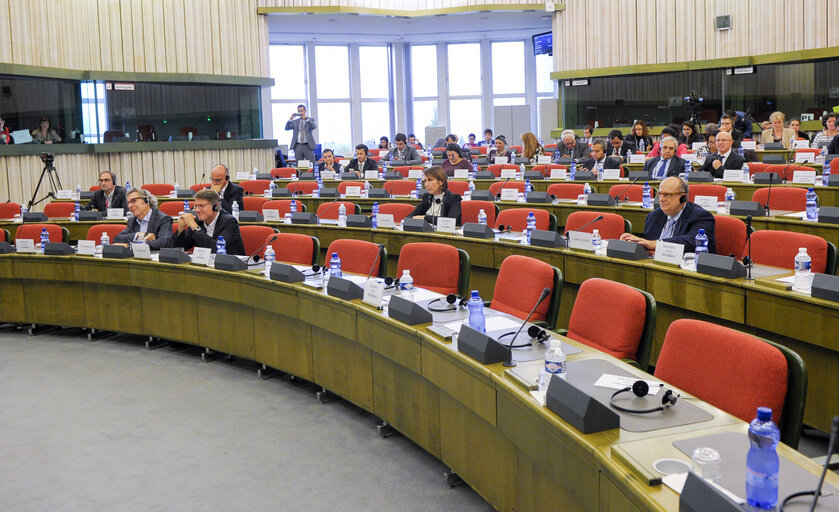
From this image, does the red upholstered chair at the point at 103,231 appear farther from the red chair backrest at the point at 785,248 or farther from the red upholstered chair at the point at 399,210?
the red chair backrest at the point at 785,248

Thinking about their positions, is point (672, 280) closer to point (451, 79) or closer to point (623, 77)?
point (623, 77)

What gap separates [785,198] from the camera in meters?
6.60

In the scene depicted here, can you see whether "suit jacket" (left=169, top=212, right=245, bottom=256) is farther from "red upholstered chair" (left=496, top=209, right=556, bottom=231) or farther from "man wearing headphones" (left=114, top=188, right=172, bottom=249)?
"red upholstered chair" (left=496, top=209, right=556, bottom=231)

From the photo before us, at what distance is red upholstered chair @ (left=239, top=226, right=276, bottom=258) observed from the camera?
6430 millimetres

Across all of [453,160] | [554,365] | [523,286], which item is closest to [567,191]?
[453,160]

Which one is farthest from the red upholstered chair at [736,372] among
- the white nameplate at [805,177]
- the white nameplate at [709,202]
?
the white nameplate at [805,177]

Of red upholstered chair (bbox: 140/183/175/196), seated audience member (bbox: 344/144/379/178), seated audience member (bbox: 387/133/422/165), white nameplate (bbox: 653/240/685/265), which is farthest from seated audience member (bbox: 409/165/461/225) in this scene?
seated audience member (bbox: 387/133/422/165)

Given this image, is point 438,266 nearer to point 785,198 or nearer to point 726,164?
point 785,198

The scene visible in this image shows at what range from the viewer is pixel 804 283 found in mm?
3814

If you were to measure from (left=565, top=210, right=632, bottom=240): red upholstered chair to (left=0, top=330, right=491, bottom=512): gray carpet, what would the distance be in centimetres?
224

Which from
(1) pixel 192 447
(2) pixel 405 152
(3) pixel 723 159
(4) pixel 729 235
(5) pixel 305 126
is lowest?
(1) pixel 192 447

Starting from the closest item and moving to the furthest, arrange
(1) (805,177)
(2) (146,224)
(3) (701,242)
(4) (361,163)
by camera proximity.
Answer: (3) (701,242), (2) (146,224), (1) (805,177), (4) (361,163)

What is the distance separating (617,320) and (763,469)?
166 centimetres

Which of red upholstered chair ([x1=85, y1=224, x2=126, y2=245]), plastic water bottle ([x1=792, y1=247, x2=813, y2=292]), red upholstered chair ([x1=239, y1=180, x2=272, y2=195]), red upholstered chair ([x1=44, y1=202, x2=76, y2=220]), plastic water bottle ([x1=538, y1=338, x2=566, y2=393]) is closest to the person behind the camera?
plastic water bottle ([x1=538, y1=338, x2=566, y2=393])
